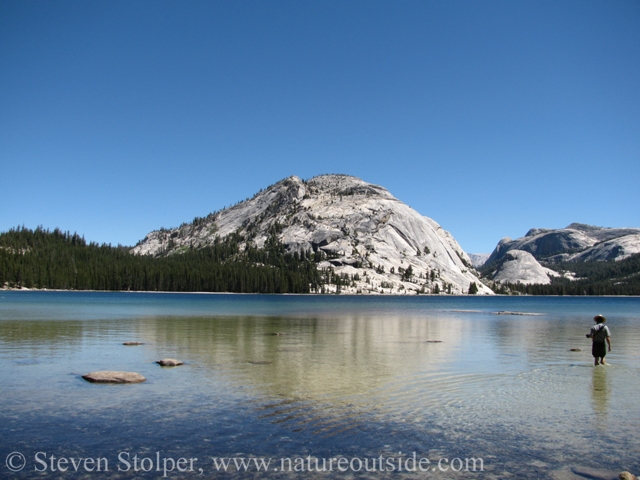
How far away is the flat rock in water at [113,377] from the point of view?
2333 centimetres

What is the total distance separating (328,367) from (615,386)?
49.0 feet

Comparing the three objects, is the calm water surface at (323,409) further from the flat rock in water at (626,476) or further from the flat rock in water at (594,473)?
the flat rock in water at (626,476)

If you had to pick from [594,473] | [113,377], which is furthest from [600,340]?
[113,377]

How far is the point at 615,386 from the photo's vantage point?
78.9 ft

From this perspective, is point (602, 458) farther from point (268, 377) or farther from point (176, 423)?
point (268, 377)

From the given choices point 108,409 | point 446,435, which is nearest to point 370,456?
point 446,435

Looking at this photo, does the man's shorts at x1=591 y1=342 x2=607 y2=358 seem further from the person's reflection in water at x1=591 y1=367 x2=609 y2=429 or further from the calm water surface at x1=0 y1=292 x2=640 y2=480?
the calm water surface at x1=0 y1=292 x2=640 y2=480

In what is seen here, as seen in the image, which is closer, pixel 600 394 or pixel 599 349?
pixel 600 394

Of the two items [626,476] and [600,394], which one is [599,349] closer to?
[600,394]

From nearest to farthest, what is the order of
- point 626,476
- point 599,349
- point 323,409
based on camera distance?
point 626,476 → point 323,409 → point 599,349

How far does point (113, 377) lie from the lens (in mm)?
23500

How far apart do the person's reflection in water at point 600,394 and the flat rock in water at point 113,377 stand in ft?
64.5

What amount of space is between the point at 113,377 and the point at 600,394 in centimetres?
2260

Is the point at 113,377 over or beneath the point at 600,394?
over
